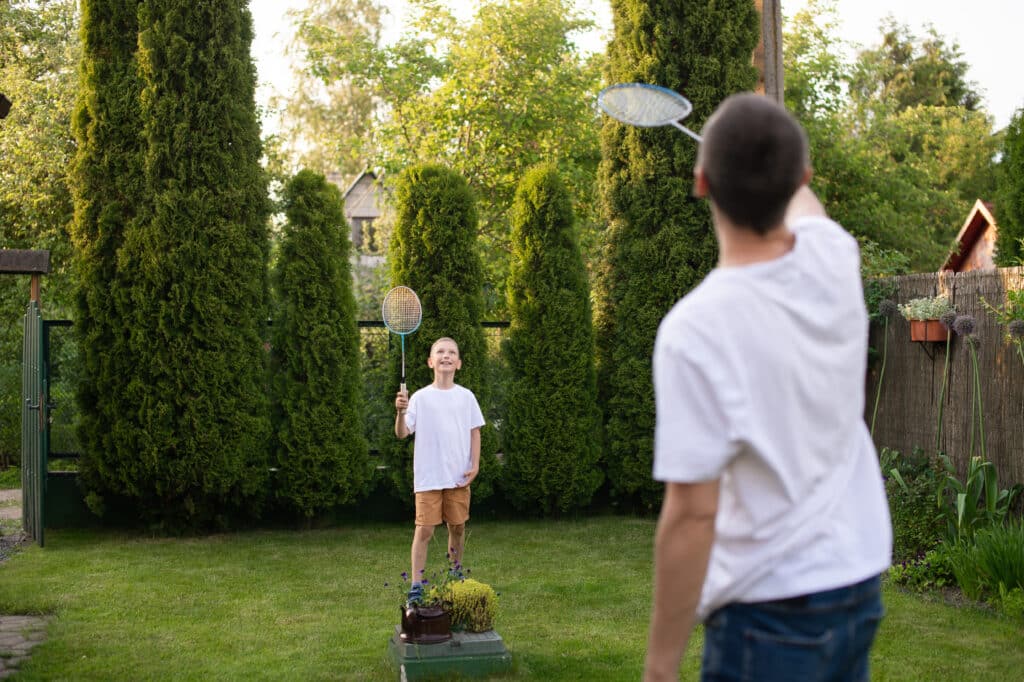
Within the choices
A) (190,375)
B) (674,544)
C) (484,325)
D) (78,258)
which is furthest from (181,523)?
(674,544)

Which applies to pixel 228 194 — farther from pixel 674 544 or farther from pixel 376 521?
pixel 674 544

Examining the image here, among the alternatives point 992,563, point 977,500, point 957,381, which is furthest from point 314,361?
point 992,563

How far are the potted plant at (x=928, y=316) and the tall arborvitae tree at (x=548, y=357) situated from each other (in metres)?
3.70

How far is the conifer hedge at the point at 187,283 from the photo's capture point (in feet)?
32.7

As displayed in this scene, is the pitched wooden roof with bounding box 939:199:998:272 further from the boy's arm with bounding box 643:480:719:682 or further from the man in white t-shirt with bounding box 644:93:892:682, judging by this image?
the boy's arm with bounding box 643:480:719:682

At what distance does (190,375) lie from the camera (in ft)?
32.9

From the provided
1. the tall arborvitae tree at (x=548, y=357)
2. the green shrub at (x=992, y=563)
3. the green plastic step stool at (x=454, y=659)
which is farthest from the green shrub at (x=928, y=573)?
the tall arborvitae tree at (x=548, y=357)

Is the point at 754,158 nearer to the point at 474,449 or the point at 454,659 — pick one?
the point at 454,659

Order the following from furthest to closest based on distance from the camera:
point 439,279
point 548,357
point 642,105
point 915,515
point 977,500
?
point 548,357, point 439,279, point 915,515, point 977,500, point 642,105

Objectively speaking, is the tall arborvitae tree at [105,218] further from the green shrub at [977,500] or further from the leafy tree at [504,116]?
the leafy tree at [504,116]

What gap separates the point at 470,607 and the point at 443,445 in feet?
5.37

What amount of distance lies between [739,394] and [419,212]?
9156mm

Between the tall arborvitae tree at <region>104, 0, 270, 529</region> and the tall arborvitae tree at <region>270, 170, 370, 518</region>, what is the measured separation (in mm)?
331

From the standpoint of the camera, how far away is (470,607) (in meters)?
5.87
